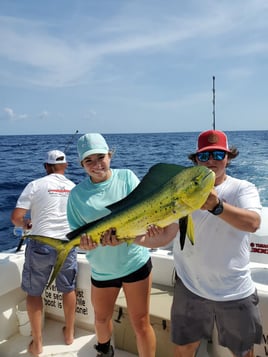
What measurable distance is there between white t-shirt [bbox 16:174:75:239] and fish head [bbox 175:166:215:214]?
1687 millimetres

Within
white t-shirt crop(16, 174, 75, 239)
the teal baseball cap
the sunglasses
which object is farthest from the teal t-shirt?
white t-shirt crop(16, 174, 75, 239)

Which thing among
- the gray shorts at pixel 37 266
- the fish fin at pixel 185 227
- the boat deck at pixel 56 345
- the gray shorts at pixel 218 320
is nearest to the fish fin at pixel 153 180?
the fish fin at pixel 185 227

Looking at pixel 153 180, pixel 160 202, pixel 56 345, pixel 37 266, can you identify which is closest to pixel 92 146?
pixel 153 180

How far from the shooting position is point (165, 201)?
65.5 inches

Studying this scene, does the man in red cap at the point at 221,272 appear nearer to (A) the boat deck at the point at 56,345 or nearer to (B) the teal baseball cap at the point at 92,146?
(B) the teal baseball cap at the point at 92,146

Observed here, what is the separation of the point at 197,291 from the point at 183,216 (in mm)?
568

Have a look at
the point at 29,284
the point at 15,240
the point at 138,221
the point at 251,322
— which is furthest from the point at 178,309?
the point at 15,240

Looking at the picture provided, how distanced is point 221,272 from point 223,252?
109 mm

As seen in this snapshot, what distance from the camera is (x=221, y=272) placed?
75.2 inches

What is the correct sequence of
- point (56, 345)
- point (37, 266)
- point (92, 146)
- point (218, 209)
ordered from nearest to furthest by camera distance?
point (218, 209) < point (92, 146) < point (37, 266) < point (56, 345)

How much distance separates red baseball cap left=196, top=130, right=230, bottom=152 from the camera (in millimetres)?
1932

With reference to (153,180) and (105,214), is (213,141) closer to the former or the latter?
(153,180)

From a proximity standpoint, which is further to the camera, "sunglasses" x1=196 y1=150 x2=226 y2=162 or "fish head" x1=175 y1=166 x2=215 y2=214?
"sunglasses" x1=196 y1=150 x2=226 y2=162

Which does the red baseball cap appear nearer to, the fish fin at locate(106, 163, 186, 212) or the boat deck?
the fish fin at locate(106, 163, 186, 212)
